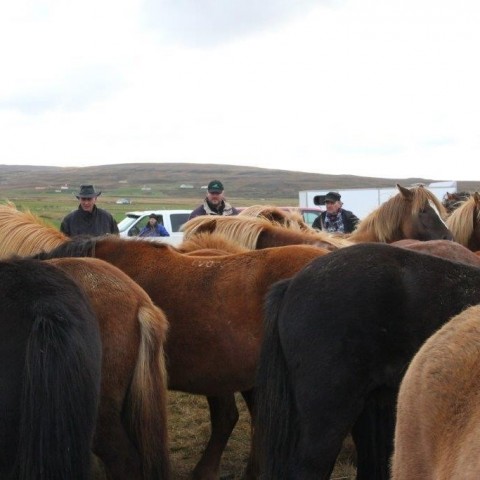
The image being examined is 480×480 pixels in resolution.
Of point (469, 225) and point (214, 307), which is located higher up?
point (469, 225)

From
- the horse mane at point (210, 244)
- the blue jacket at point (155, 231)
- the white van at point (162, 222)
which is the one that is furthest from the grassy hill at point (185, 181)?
the horse mane at point (210, 244)

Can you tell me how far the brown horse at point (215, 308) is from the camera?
14.9ft

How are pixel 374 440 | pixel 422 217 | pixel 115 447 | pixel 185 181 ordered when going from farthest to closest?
pixel 185 181 → pixel 422 217 → pixel 374 440 → pixel 115 447

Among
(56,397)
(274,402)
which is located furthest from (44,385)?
(274,402)

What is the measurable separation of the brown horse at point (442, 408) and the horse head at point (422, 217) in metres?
5.26

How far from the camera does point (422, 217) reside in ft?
25.6

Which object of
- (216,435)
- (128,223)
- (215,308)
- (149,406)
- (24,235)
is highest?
(24,235)

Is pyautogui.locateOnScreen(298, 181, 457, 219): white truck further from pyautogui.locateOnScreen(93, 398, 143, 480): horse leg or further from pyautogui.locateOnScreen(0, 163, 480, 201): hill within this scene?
pyautogui.locateOnScreen(0, 163, 480, 201): hill

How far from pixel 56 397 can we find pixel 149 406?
1.08m

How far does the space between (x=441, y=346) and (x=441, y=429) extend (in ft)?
1.06

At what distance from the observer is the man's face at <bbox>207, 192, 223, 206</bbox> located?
28.9 ft

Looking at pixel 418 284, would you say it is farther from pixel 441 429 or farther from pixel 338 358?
pixel 441 429

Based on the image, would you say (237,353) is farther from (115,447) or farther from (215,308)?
(115,447)

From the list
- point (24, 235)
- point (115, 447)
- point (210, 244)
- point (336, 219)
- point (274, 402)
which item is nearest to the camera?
point (274, 402)
